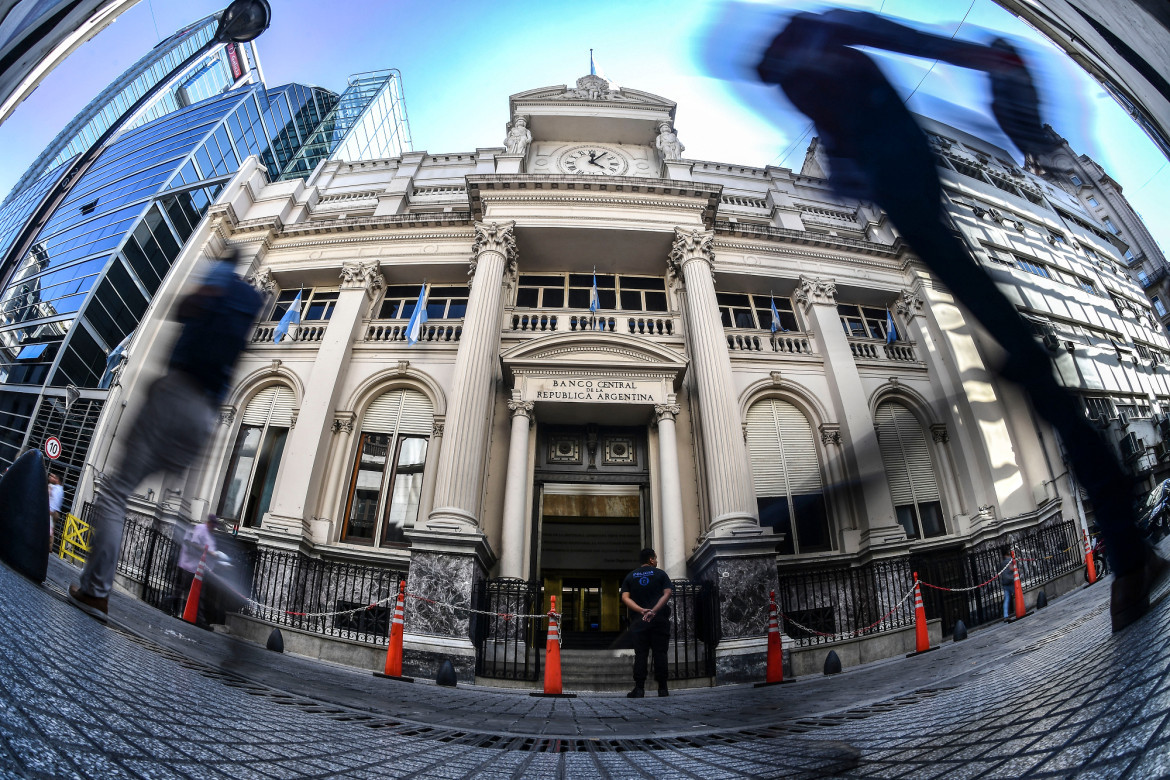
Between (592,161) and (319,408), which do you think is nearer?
(319,408)

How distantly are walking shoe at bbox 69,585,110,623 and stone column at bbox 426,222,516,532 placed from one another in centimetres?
368

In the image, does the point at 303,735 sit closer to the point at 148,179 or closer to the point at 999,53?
the point at 999,53

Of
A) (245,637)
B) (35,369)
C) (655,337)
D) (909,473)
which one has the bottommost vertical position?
(245,637)

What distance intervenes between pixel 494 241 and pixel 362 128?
4.09 metres

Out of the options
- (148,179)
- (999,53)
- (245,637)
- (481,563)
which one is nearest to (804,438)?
(481,563)

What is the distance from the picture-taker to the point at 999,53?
126 cm

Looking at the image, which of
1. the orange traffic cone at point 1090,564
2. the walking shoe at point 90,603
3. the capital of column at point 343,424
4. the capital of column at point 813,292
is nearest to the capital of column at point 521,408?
the capital of column at point 343,424

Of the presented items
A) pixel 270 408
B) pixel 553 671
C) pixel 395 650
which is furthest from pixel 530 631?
pixel 270 408

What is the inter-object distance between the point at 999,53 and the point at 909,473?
1.20 metres

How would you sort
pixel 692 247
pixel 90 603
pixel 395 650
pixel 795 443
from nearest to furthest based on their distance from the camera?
pixel 90 603 < pixel 395 650 < pixel 795 443 < pixel 692 247

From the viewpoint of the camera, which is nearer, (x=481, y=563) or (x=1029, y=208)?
(x=1029, y=208)

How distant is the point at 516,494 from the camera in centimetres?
637

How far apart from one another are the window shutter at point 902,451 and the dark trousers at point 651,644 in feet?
8.00

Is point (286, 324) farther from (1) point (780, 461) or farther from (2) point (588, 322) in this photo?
(1) point (780, 461)
